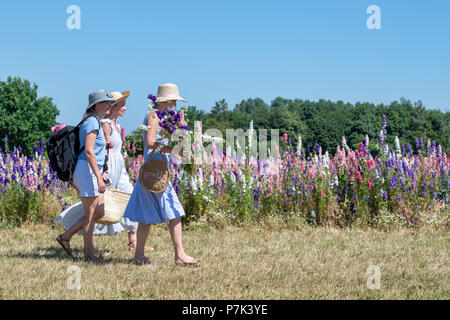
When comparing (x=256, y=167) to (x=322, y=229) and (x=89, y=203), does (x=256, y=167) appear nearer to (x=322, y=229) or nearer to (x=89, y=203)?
(x=322, y=229)

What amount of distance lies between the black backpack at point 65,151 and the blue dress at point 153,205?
31.1 inches

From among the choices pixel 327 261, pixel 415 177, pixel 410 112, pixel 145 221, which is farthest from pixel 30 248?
Answer: pixel 410 112

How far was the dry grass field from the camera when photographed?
4664mm

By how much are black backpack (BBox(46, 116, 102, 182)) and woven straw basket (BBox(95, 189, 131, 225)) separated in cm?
53

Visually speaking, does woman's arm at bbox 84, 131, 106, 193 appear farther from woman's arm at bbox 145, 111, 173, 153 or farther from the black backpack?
woman's arm at bbox 145, 111, 173, 153

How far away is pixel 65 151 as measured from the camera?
5.69 metres

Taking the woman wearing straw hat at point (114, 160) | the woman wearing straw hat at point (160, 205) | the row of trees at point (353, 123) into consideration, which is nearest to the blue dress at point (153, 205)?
the woman wearing straw hat at point (160, 205)

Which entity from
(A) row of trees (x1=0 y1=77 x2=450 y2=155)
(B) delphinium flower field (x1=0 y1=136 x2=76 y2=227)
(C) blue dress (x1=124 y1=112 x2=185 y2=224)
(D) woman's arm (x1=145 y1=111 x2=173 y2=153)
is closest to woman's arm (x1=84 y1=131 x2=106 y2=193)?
(C) blue dress (x1=124 y1=112 x2=185 y2=224)

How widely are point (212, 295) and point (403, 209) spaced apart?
184 inches

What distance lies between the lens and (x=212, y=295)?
4.53 meters

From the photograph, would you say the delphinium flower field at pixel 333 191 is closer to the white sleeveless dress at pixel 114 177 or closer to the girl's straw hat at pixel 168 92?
the white sleeveless dress at pixel 114 177

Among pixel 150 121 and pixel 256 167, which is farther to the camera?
pixel 256 167

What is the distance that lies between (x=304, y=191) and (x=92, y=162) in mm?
4013

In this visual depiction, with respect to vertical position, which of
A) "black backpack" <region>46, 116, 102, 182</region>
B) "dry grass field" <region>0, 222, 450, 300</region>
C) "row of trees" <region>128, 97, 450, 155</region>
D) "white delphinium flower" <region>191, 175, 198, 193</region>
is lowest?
"dry grass field" <region>0, 222, 450, 300</region>
